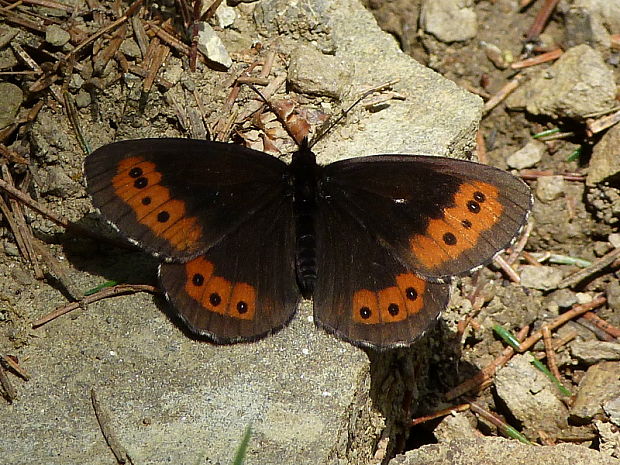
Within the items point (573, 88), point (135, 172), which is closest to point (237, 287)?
point (135, 172)

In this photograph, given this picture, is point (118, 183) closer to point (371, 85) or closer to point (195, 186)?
point (195, 186)

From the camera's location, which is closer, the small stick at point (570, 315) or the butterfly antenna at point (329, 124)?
the butterfly antenna at point (329, 124)

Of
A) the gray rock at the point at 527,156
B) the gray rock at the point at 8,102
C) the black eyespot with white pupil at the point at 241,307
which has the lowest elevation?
the gray rock at the point at 527,156

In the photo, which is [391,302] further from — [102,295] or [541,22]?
[541,22]

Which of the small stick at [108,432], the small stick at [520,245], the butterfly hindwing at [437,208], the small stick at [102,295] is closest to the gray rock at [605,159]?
the small stick at [520,245]

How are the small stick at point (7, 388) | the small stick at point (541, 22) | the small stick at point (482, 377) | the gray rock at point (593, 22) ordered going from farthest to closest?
the small stick at point (541, 22) < the gray rock at point (593, 22) < the small stick at point (482, 377) < the small stick at point (7, 388)

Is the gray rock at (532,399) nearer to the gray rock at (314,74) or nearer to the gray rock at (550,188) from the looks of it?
the gray rock at (550,188)
